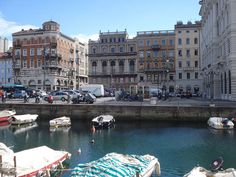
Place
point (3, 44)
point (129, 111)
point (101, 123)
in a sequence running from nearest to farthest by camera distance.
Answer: point (101, 123)
point (129, 111)
point (3, 44)

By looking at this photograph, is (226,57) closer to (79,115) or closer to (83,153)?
(79,115)

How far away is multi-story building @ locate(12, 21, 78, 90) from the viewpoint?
104250 mm

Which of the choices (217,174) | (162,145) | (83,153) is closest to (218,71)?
(162,145)

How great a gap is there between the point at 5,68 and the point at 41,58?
981 inches

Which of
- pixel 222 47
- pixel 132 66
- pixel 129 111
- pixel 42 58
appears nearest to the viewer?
pixel 129 111

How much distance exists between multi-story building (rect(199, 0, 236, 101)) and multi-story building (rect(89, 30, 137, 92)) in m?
45.6

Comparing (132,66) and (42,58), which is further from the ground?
(42,58)

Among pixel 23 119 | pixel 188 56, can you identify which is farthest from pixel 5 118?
pixel 188 56

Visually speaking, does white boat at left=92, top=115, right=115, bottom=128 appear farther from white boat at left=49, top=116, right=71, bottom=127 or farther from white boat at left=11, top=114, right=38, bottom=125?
white boat at left=11, top=114, right=38, bottom=125

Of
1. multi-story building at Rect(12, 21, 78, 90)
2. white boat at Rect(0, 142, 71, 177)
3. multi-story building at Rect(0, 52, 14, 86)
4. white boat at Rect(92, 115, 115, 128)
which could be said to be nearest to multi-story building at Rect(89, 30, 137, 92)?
multi-story building at Rect(12, 21, 78, 90)

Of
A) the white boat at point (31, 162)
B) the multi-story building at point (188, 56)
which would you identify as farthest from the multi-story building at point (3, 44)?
the white boat at point (31, 162)

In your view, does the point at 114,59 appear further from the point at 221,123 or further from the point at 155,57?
the point at 221,123

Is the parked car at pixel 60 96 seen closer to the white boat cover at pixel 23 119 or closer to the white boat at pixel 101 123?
the white boat cover at pixel 23 119

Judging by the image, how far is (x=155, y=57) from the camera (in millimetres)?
104938
